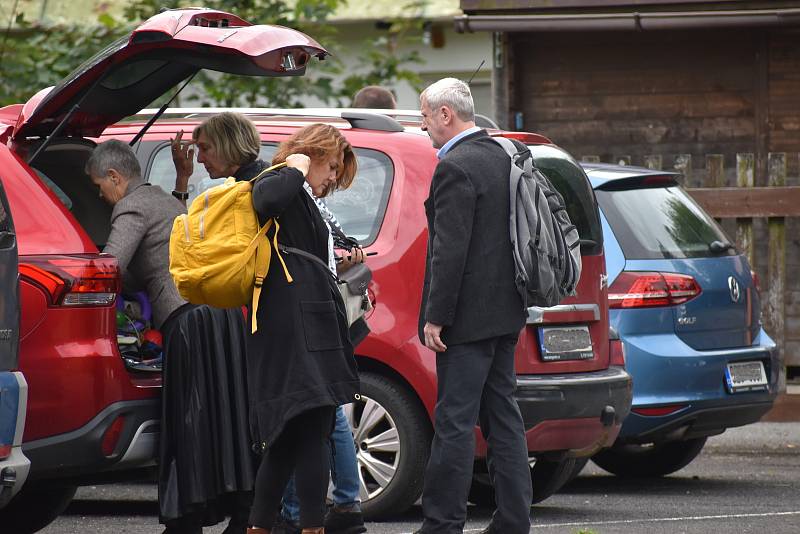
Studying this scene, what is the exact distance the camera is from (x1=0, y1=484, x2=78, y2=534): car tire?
674 centimetres

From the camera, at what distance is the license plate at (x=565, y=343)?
23.0 feet

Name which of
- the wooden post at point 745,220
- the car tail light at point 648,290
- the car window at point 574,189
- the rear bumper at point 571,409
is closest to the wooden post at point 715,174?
the wooden post at point 745,220

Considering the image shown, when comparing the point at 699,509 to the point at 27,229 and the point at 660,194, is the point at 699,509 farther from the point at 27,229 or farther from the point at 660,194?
the point at 27,229

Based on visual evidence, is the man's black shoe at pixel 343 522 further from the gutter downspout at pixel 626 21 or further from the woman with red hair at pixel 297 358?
the gutter downspout at pixel 626 21

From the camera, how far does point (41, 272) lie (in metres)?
5.52

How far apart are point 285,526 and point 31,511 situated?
3.76ft

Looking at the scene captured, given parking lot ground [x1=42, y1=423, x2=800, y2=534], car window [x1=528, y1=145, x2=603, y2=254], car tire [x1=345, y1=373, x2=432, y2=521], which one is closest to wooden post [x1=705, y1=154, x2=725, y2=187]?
parking lot ground [x1=42, y1=423, x2=800, y2=534]

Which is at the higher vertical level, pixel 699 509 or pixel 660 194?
pixel 660 194

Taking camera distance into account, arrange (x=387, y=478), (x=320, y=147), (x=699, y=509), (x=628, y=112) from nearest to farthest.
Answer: (x=320, y=147), (x=387, y=478), (x=699, y=509), (x=628, y=112)

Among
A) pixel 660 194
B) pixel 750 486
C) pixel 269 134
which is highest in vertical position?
pixel 269 134

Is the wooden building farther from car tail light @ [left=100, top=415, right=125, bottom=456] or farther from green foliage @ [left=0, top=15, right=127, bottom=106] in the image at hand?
car tail light @ [left=100, top=415, right=125, bottom=456]

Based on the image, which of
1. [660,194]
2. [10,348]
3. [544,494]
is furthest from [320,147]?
[660,194]

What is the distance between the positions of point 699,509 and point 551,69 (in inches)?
295

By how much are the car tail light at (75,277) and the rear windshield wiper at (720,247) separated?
4001mm
